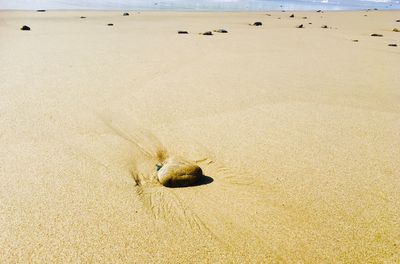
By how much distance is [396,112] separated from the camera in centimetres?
339

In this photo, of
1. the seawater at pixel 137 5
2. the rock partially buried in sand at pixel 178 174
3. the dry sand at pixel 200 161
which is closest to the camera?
the dry sand at pixel 200 161

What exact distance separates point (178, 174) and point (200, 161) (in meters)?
0.33

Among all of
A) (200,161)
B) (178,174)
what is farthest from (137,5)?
(178,174)

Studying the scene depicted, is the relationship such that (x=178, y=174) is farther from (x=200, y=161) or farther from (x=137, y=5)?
(x=137, y=5)

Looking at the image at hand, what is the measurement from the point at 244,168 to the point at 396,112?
1869mm

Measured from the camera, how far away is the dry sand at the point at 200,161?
68.7 inches

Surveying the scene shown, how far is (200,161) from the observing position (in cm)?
Answer: 249

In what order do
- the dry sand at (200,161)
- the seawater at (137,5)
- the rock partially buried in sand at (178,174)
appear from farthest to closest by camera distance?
the seawater at (137,5)
the rock partially buried in sand at (178,174)
the dry sand at (200,161)

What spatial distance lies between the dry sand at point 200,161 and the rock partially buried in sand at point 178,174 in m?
0.05

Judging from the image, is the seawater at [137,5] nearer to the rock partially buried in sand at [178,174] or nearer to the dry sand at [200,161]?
the dry sand at [200,161]

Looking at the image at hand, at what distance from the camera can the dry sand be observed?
68.7 inches

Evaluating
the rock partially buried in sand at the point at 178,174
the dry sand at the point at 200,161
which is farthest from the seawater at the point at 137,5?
the rock partially buried in sand at the point at 178,174

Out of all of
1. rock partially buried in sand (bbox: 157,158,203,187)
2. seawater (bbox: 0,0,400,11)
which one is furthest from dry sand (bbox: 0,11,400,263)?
seawater (bbox: 0,0,400,11)

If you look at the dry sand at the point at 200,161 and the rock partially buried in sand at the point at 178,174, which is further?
the rock partially buried in sand at the point at 178,174
